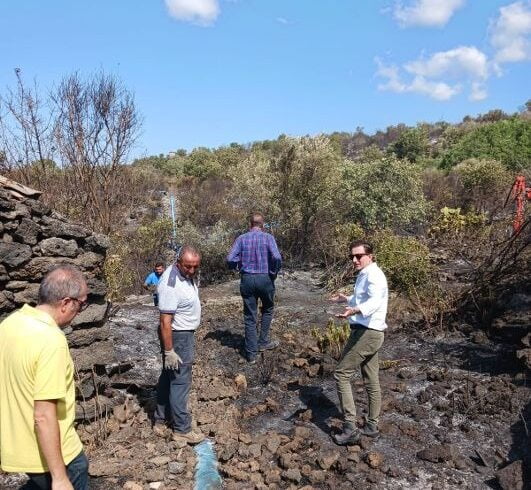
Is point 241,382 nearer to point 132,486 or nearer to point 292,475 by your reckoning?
point 292,475

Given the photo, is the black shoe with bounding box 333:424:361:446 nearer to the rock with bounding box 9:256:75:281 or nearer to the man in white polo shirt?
the man in white polo shirt

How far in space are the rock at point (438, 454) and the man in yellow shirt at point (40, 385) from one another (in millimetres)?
3229

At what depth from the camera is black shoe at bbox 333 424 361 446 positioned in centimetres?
475

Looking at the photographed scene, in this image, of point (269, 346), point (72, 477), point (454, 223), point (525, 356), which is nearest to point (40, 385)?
point (72, 477)

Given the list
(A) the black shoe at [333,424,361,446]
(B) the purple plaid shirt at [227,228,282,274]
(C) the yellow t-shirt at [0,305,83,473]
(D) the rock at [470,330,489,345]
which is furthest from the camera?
(D) the rock at [470,330,489,345]

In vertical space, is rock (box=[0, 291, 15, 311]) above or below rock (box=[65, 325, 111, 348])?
above

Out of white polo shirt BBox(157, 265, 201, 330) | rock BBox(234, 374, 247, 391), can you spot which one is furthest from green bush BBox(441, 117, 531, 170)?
white polo shirt BBox(157, 265, 201, 330)

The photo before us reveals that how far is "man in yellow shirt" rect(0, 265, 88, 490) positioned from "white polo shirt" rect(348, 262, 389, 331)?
279 centimetres

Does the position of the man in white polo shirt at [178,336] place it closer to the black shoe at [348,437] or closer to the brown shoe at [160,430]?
the brown shoe at [160,430]

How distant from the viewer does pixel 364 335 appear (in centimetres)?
469

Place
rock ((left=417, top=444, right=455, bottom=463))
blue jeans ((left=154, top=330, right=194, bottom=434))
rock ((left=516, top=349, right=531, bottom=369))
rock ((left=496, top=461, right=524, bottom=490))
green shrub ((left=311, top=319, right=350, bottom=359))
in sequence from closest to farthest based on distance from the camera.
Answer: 1. rock ((left=496, top=461, right=524, bottom=490))
2. rock ((left=417, top=444, right=455, bottom=463))
3. blue jeans ((left=154, top=330, right=194, bottom=434))
4. rock ((left=516, top=349, right=531, bottom=369))
5. green shrub ((left=311, top=319, right=350, bottom=359))

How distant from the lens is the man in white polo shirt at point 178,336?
15.4 ft

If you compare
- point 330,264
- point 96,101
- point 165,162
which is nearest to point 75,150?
point 96,101

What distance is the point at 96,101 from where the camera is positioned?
1290 centimetres
